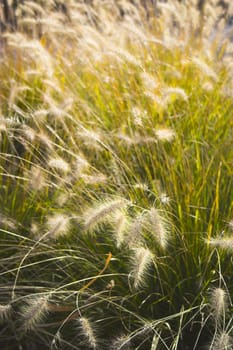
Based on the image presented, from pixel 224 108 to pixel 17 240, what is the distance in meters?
1.42

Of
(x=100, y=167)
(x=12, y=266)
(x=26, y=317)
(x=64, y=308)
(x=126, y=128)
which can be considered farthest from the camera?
(x=126, y=128)

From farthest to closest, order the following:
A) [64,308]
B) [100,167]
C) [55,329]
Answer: [100,167]
[55,329]
[64,308]

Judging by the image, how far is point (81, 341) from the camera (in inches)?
106

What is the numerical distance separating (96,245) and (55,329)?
0.42 metres

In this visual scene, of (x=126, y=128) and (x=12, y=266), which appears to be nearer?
(x=12, y=266)

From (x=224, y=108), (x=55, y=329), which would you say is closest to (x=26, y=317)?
(x=55, y=329)

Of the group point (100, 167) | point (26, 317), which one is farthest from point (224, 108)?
point (26, 317)

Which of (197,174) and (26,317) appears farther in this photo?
(197,174)

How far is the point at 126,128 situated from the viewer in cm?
357

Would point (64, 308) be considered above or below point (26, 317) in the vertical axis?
below

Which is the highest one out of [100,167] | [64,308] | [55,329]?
[100,167]

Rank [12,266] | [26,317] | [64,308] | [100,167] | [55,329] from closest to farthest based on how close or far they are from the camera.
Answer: [26,317] < [64,308] < [55,329] < [12,266] < [100,167]

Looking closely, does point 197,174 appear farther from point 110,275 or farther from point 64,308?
point 64,308

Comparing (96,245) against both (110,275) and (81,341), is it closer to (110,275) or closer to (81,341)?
(110,275)
